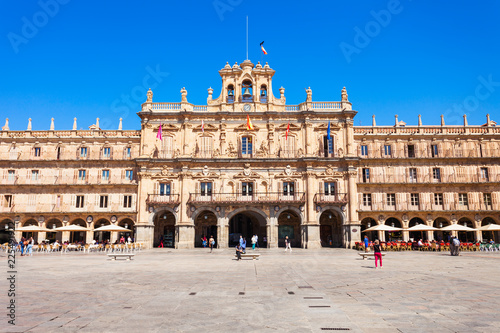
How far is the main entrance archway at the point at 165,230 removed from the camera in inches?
1860

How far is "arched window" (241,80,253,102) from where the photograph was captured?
47750mm

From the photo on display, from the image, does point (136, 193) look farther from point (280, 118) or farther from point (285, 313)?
point (285, 313)

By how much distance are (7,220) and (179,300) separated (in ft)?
145

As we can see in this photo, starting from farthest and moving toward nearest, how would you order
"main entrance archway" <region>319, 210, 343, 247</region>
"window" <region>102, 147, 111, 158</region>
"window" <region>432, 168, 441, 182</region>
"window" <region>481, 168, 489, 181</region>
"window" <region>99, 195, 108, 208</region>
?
"window" <region>102, 147, 111, 158</region> → "window" <region>432, 168, 441, 182</region> → "window" <region>481, 168, 489, 181</region> → "main entrance archway" <region>319, 210, 343, 247</region> → "window" <region>99, 195, 108, 208</region>

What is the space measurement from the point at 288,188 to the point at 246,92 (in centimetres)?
1265

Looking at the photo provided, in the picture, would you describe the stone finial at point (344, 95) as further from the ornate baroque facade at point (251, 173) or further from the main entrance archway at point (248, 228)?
the main entrance archway at point (248, 228)

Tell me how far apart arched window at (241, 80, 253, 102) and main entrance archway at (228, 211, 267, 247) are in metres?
13.6

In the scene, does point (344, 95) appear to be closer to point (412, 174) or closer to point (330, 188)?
point (330, 188)

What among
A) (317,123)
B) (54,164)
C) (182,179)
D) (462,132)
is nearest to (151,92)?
(182,179)

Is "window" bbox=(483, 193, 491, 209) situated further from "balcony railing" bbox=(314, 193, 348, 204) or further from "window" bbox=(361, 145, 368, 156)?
"balcony railing" bbox=(314, 193, 348, 204)

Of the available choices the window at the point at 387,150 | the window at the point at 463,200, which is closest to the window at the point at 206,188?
the window at the point at 387,150

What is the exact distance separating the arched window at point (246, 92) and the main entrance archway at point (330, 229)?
1656 centimetres

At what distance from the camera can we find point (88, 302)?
12.0 metres

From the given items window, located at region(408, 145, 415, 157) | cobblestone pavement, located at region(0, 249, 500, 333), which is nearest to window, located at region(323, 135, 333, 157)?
window, located at region(408, 145, 415, 157)
